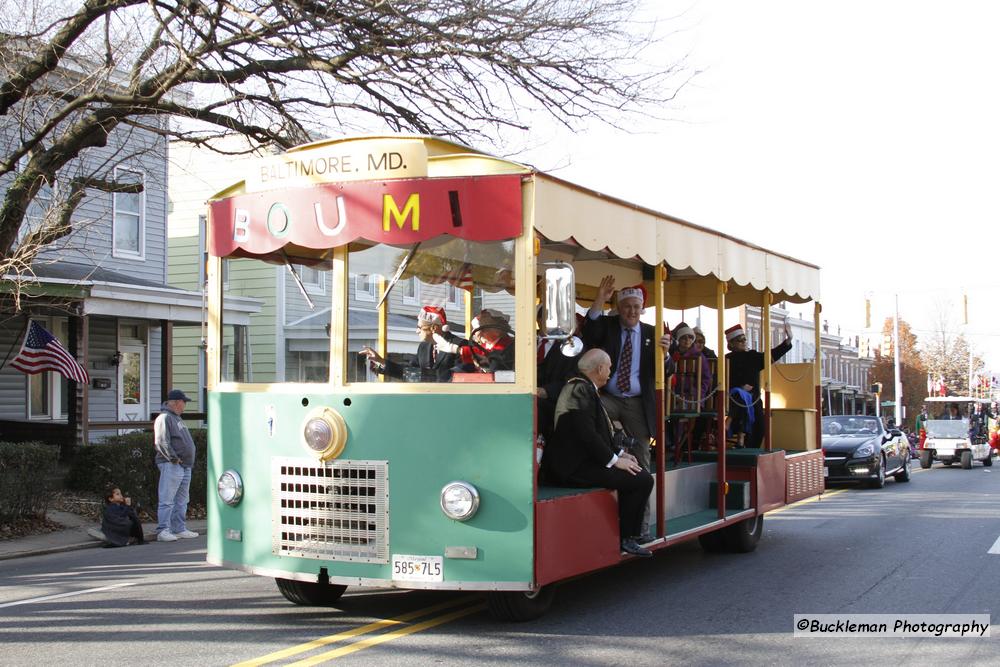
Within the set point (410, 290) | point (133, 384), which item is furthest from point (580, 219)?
point (133, 384)

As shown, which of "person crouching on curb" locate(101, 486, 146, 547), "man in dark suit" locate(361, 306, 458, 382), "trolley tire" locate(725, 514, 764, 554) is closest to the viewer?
"man in dark suit" locate(361, 306, 458, 382)

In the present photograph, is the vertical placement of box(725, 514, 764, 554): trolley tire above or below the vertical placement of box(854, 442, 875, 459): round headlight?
below

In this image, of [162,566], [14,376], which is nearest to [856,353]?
[14,376]

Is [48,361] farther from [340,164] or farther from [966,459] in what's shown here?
[966,459]

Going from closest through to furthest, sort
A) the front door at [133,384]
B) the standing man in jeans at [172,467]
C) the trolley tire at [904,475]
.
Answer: the standing man in jeans at [172,467], the trolley tire at [904,475], the front door at [133,384]

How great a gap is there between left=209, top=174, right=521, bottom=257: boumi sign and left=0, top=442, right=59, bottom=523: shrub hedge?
7567 millimetres

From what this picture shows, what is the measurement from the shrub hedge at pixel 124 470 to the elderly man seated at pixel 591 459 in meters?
9.29

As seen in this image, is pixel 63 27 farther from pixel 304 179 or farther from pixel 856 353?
pixel 856 353

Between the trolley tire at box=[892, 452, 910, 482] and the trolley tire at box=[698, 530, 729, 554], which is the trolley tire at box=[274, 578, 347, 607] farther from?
the trolley tire at box=[892, 452, 910, 482]

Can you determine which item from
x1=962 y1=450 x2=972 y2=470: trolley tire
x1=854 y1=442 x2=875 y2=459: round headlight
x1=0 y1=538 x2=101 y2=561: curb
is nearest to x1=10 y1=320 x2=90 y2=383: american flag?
x1=0 y1=538 x2=101 y2=561: curb

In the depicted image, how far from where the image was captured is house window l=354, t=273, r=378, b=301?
6785 millimetres

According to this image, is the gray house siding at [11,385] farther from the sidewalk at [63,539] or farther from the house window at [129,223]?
the sidewalk at [63,539]

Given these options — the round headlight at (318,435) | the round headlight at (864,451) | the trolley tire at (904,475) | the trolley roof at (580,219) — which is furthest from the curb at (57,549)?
the trolley tire at (904,475)

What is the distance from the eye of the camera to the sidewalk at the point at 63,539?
11.8 m
